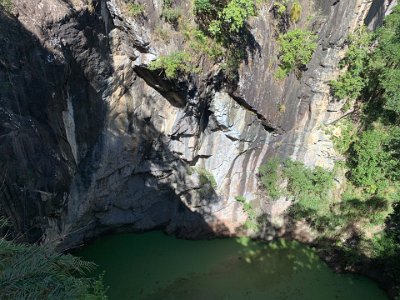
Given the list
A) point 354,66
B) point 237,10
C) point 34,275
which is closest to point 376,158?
point 354,66

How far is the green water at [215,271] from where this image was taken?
914 centimetres

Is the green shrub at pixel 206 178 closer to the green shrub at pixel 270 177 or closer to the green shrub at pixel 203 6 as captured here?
the green shrub at pixel 270 177

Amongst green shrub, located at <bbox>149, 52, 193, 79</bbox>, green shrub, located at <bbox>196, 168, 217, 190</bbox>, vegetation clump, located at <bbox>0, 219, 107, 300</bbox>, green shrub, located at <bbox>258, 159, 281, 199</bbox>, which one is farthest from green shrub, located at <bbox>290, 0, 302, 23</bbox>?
vegetation clump, located at <bbox>0, 219, 107, 300</bbox>

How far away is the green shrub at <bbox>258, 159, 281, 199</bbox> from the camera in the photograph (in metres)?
11.1

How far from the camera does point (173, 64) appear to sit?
784 centimetres

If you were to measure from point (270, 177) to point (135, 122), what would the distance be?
16.1 ft

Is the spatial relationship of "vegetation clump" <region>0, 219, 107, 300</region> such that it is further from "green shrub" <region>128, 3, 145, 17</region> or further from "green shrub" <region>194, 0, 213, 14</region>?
"green shrub" <region>194, 0, 213, 14</region>

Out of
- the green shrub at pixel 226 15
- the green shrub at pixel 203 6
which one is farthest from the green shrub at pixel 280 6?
the green shrub at pixel 203 6

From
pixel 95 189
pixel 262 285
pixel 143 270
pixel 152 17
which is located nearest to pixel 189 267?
pixel 143 270

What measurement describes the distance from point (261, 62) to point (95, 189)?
5.77 m

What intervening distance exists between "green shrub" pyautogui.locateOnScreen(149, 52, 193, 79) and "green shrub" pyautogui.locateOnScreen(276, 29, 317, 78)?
10.4 feet

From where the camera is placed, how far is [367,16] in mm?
10102

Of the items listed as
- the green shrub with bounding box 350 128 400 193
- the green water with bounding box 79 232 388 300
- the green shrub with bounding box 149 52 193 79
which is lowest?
the green water with bounding box 79 232 388 300

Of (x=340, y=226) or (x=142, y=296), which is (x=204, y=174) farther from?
(x=340, y=226)
